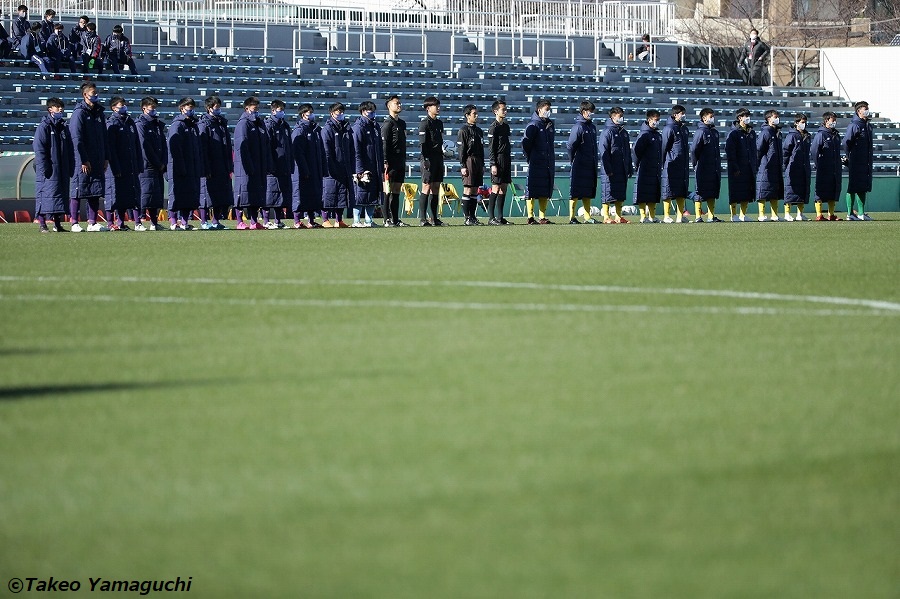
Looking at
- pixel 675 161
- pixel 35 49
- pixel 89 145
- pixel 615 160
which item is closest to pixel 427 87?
pixel 35 49

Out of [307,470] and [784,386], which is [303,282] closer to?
[784,386]

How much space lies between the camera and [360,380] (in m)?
6.71

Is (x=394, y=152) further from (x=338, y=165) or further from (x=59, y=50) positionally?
(x=59, y=50)

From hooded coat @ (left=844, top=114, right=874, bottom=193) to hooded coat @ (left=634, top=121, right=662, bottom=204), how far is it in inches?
173

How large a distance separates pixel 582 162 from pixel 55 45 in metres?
15.5

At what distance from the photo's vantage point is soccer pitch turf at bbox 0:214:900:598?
3924 mm

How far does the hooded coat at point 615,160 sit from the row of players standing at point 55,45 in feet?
48.3

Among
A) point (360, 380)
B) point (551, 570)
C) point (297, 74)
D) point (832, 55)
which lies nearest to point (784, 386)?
point (360, 380)

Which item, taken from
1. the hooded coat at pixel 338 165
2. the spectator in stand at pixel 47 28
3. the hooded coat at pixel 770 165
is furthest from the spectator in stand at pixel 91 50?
the hooded coat at pixel 770 165

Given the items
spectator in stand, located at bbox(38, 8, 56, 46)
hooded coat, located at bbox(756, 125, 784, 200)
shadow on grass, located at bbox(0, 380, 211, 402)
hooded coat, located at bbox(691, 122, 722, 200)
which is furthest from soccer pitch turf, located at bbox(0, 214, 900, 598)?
spectator in stand, located at bbox(38, 8, 56, 46)

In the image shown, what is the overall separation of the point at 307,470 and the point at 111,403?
1553 mm

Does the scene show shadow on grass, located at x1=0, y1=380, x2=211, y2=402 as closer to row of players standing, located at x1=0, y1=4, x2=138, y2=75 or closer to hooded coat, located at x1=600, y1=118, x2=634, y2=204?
hooded coat, located at x1=600, y1=118, x2=634, y2=204

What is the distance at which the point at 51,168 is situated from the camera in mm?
22656

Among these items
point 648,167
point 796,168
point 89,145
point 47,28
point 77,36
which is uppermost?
point 47,28
